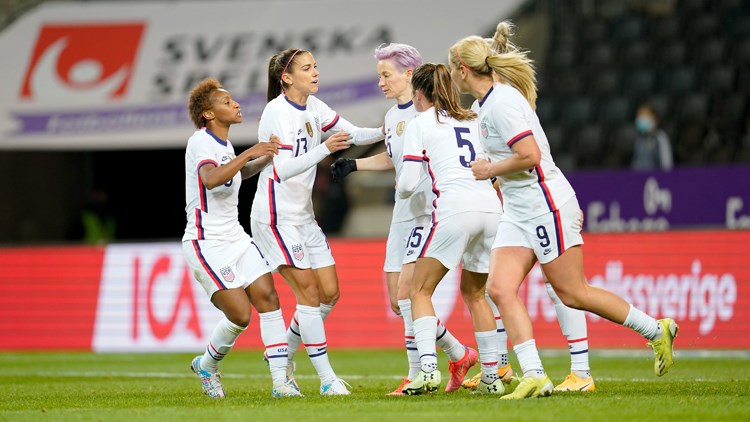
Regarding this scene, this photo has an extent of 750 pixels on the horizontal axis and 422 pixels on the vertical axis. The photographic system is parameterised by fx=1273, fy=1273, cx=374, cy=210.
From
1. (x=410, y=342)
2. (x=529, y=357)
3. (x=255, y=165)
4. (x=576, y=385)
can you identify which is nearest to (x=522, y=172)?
(x=529, y=357)

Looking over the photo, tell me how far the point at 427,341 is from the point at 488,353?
1.73 ft

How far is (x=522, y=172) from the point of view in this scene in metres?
7.97

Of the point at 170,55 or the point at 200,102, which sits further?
the point at 170,55

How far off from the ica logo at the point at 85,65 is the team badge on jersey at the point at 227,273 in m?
10.7

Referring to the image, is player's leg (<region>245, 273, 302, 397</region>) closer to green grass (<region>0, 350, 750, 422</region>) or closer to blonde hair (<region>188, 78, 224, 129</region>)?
green grass (<region>0, 350, 750, 422</region>)

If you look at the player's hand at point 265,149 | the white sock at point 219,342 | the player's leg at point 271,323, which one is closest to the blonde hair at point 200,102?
the player's hand at point 265,149

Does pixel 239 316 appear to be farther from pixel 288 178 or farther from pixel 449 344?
pixel 449 344

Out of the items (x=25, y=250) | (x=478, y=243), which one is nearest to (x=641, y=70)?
(x=25, y=250)

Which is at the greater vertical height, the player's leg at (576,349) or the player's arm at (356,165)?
the player's arm at (356,165)

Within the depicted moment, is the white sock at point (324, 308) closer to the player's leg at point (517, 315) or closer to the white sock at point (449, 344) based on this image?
the white sock at point (449, 344)

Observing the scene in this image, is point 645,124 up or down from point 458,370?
up

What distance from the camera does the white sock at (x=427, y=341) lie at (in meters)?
8.31

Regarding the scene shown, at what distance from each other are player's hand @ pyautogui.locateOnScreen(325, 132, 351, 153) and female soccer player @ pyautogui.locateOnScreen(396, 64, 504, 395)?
0.45m

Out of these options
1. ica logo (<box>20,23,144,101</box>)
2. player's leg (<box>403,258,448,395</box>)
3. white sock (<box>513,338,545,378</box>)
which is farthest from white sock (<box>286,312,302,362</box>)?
ica logo (<box>20,23,144,101</box>)
